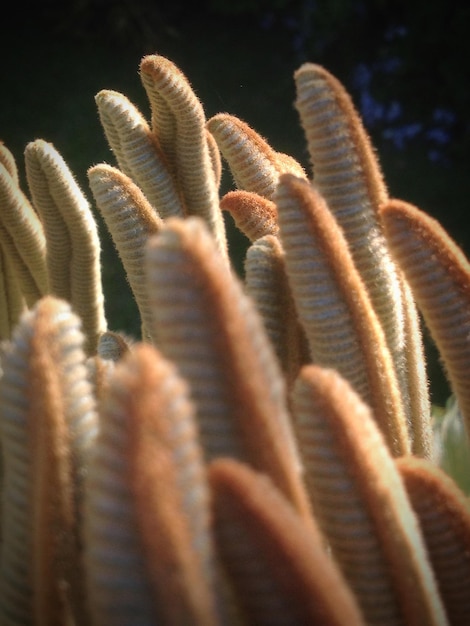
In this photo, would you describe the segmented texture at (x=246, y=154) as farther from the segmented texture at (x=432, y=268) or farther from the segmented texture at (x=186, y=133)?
the segmented texture at (x=432, y=268)

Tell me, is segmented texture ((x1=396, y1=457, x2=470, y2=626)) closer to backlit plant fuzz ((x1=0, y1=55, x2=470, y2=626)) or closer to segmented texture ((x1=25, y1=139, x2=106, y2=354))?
backlit plant fuzz ((x1=0, y1=55, x2=470, y2=626))

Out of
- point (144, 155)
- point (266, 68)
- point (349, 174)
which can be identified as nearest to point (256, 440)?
point (349, 174)

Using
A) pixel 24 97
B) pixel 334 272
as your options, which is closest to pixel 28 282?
pixel 334 272

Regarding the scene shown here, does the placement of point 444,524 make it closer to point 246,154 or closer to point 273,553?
point 273,553

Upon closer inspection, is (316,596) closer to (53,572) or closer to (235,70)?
(53,572)

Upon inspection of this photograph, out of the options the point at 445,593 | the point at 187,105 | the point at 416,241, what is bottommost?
the point at 445,593
